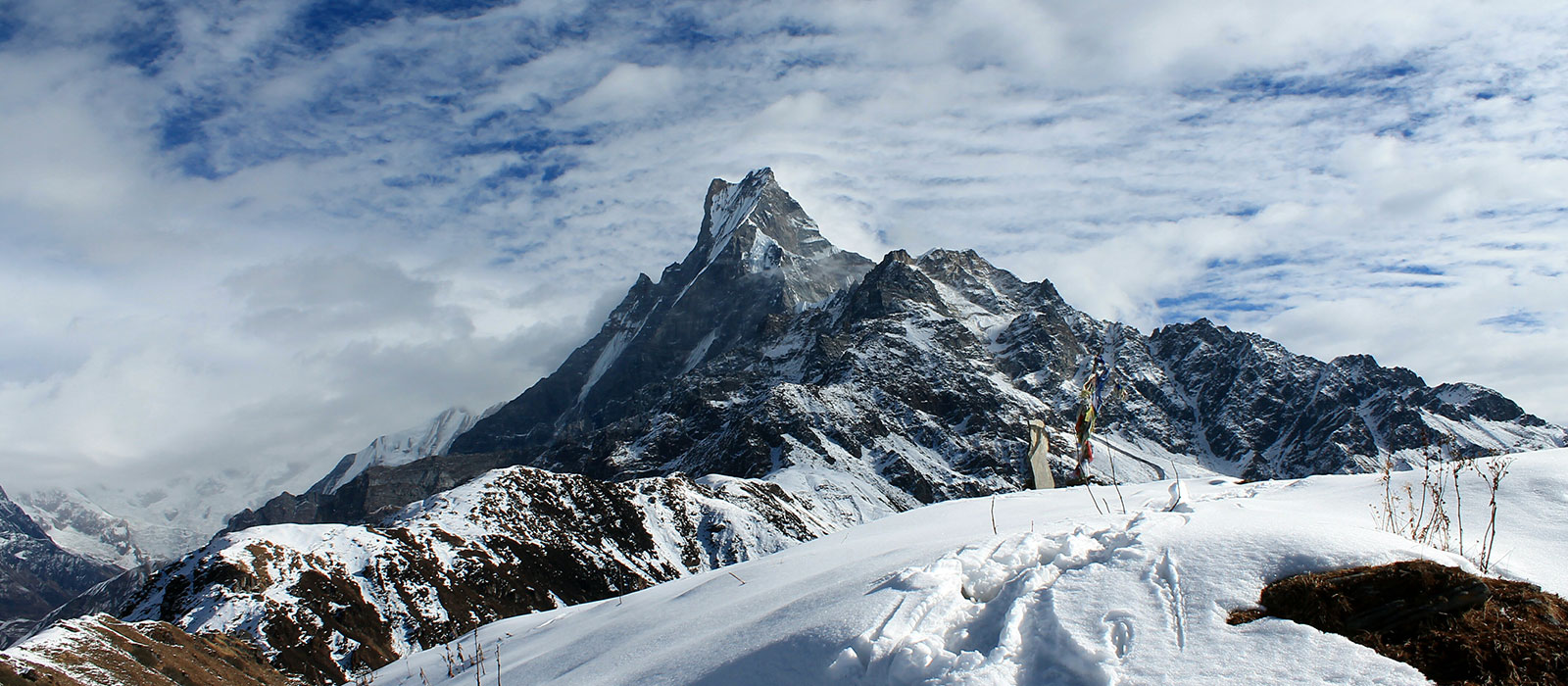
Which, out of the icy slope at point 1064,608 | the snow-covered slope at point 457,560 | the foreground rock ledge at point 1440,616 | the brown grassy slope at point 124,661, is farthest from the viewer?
the snow-covered slope at point 457,560

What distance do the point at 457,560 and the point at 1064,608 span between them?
99759 millimetres

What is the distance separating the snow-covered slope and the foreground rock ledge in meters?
52.8

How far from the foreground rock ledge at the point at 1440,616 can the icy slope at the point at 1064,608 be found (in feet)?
0.69

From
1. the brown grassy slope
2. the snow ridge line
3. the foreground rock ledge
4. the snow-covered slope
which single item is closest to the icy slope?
the snow ridge line

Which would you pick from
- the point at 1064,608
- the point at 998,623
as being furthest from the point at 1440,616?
the point at 998,623

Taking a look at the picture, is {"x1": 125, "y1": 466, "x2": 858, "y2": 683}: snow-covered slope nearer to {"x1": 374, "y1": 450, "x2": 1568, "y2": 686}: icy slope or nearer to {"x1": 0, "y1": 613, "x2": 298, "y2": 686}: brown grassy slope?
{"x1": 0, "y1": 613, "x2": 298, "y2": 686}: brown grassy slope

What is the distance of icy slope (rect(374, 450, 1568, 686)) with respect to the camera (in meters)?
4.48

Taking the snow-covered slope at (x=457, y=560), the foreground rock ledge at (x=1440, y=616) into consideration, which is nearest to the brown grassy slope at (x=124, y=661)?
the snow-covered slope at (x=457, y=560)

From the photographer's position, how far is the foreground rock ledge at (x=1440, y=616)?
14.0 feet

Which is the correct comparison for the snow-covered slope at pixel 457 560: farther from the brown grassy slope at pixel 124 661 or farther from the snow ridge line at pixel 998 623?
the snow ridge line at pixel 998 623

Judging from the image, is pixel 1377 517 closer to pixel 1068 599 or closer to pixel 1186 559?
pixel 1186 559

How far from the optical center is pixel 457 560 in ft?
306

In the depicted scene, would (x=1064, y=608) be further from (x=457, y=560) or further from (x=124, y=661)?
(x=457, y=560)

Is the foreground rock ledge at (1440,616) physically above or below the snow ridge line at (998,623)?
below
